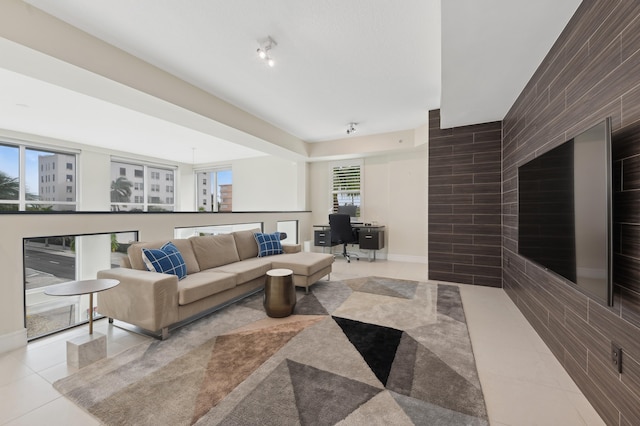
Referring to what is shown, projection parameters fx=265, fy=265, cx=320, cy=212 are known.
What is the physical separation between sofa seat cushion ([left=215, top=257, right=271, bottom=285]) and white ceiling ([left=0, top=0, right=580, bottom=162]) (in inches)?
93.1

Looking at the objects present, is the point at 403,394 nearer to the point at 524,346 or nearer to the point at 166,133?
the point at 524,346

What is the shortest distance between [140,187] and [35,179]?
2181 millimetres

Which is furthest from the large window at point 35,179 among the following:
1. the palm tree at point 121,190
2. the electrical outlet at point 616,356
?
the electrical outlet at point 616,356

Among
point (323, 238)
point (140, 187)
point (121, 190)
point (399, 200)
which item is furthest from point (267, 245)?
point (140, 187)

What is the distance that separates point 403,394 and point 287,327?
125 centimetres

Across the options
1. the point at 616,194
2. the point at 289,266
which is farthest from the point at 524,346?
the point at 289,266

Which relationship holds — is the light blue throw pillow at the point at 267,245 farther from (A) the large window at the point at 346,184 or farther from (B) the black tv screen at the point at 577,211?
(B) the black tv screen at the point at 577,211

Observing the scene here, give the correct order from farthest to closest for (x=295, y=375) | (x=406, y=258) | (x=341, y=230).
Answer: (x=406, y=258), (x=341, y=230), (x=295, y=375)

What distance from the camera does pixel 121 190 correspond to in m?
7.04

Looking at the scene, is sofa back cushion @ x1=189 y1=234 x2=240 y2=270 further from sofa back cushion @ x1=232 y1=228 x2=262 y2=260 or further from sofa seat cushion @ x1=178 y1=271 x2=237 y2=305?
sofa seat cushion @ x1=178 y1=271 x2=237 y2=305

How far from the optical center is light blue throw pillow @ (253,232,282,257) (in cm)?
414

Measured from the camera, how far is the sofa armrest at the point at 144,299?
7.46 ft

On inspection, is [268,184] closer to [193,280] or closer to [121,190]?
[121,190]

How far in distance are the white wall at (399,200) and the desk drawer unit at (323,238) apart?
1.04m
